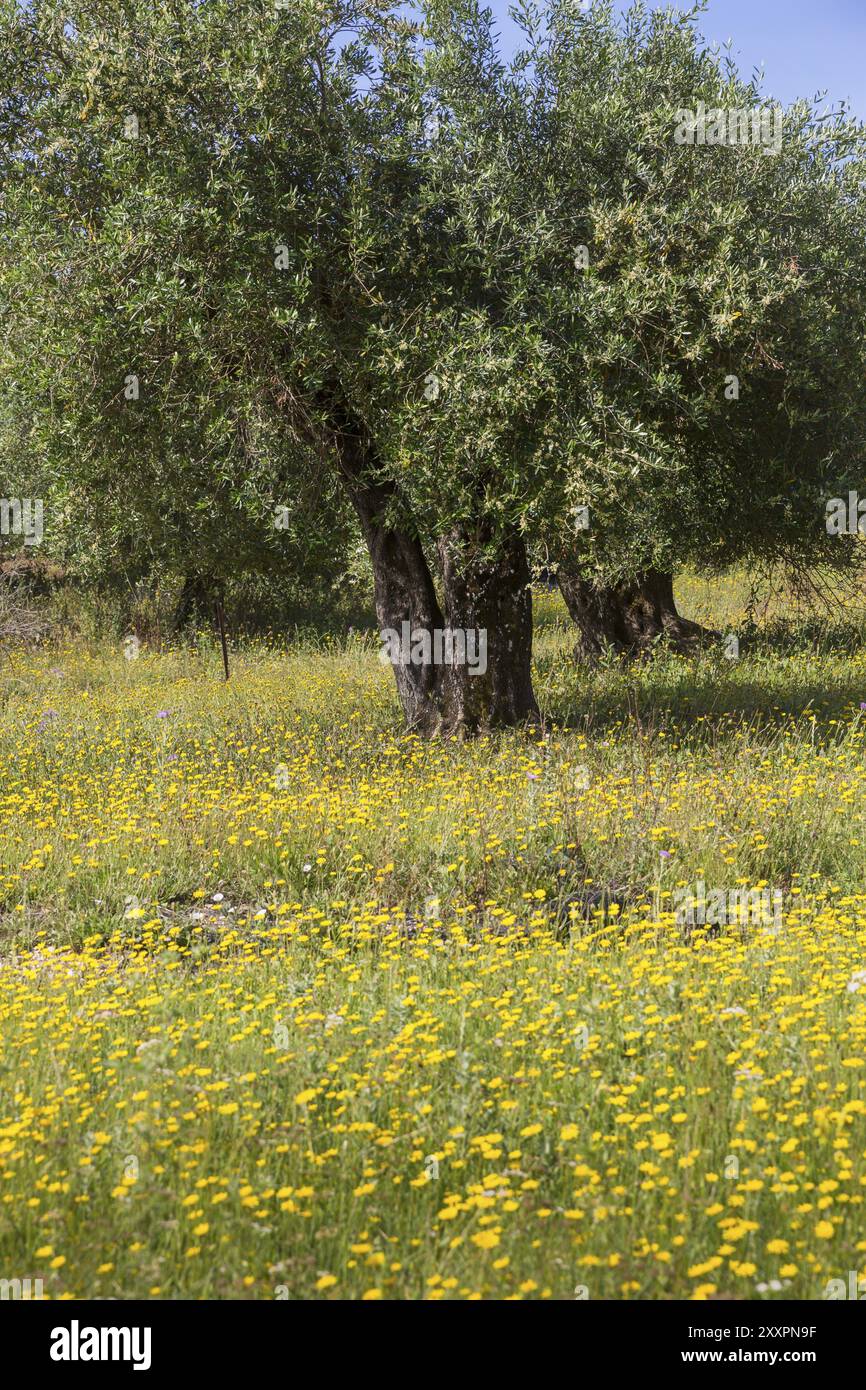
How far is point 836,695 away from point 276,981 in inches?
434

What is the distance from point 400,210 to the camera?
1134 cm

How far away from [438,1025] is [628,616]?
1557 cm

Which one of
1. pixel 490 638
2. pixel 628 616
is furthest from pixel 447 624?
pixel 628 616

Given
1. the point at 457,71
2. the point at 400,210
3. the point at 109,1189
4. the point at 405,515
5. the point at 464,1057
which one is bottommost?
the point at 109,1189

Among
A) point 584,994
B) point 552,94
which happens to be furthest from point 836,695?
point 584,994

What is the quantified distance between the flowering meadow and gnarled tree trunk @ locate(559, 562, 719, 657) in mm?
7796

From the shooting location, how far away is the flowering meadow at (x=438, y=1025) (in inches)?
160

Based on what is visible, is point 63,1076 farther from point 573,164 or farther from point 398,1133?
point 573,164

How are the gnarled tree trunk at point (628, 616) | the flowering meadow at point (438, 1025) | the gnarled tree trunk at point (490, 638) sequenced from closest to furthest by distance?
the flowering meadow at point (438, 1025)
the gnarled tree trunk at point (490, 638)
the gnarled tree trunk at point (628, 616)

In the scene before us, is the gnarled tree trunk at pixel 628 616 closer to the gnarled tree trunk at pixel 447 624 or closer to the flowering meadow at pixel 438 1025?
the gnarled tree trunk at pixel 447 624

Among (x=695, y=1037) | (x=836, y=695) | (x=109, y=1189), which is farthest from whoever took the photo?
(x=836, y=695)

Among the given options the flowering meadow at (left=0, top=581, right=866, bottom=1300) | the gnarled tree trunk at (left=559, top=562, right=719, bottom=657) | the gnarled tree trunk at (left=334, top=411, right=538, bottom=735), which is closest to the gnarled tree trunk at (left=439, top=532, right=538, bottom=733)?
the gnarled tree trunk at (left=334, top=411, right=538, bottom=735)

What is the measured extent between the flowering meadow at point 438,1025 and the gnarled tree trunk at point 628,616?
7796mm

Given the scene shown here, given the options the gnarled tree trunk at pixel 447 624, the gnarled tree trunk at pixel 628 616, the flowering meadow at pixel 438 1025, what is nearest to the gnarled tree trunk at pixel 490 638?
the gnarled tree trunk at pixel 447 624
